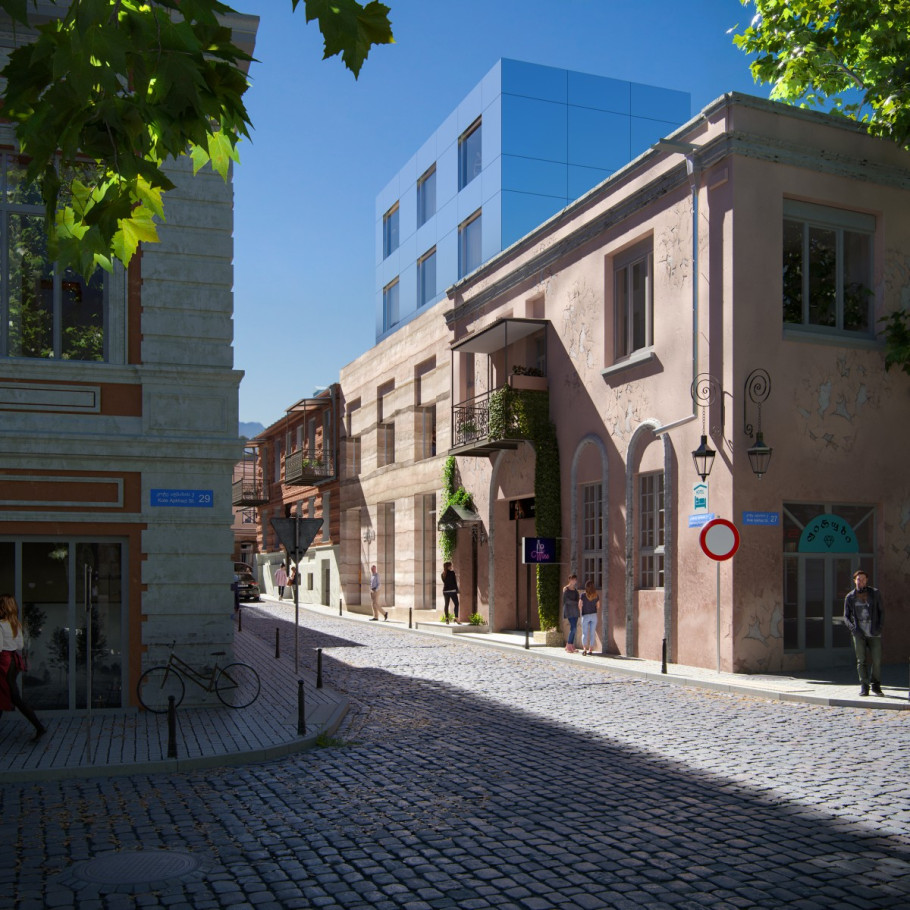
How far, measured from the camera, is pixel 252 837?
744 cm

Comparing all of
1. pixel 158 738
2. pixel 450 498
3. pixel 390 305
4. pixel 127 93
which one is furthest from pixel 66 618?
pixel 390 305

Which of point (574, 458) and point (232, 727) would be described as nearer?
point (232, 727)

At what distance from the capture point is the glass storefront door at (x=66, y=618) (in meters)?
13.0

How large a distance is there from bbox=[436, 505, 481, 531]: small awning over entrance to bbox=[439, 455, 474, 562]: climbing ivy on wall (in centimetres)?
16

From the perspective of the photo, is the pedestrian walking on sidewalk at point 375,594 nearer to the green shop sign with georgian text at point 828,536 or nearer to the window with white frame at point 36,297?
the green shop sign with georgian text at point 828,536

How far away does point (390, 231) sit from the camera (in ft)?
150

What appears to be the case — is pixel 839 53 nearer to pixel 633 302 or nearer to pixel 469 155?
pixel 633 302

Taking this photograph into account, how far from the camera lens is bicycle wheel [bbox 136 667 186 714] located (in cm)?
1305

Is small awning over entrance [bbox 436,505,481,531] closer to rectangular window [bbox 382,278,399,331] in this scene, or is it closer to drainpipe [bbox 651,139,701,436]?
drainpipe [bbox 651,139,701,436]

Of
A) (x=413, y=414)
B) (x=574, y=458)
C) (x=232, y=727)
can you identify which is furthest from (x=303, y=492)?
(x=232, y=727)

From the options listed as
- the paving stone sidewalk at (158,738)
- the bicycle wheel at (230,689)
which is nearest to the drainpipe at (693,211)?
the paving stone sidewalk at (158,738)

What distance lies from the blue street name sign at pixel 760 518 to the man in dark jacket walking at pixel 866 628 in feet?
9.32

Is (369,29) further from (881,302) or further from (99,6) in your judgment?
(881,302)

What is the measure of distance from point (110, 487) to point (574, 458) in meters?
12.2
